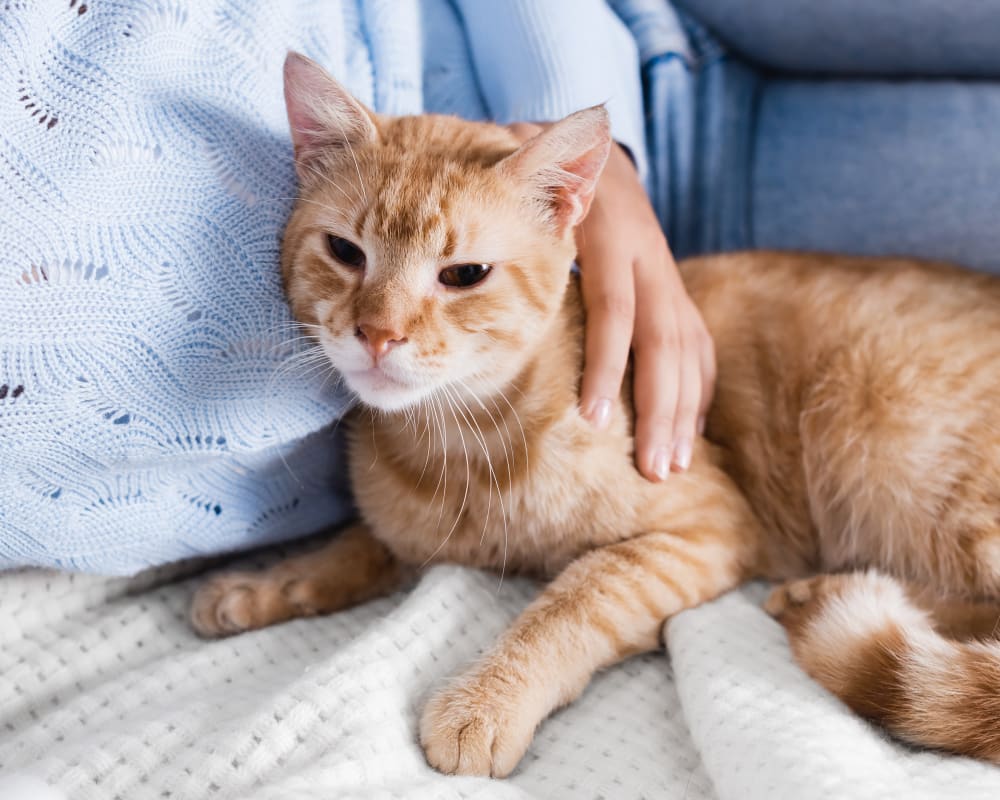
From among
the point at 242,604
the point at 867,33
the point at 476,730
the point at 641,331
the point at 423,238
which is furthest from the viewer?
the point at 867,33

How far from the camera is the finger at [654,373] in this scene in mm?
1277

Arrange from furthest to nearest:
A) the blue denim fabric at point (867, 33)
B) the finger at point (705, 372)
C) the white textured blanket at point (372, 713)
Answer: the blue denim fabric at point (867, 33) → the finger at point (705, 372) → the white textured blanket at point (372, 713)

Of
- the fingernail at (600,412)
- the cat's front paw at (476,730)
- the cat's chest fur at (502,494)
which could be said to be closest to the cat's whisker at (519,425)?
the cat's chest fur at (502,494)

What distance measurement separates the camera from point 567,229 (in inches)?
46.6

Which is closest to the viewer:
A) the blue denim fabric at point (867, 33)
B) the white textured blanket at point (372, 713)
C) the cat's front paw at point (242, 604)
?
the white textured blanket at point (372, 713)

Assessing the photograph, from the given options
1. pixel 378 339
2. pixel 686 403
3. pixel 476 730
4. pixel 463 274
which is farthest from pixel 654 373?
pixel 476 730

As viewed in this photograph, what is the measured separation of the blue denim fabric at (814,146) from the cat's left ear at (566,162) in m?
0.73

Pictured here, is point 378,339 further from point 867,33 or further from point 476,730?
point 867,33

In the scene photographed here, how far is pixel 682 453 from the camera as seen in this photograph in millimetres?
1299

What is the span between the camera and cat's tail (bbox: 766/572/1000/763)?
3.15ft

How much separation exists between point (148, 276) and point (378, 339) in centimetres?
30

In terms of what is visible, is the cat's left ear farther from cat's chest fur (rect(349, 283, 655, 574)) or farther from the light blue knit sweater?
the light blue knit sweater

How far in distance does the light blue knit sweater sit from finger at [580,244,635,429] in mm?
394

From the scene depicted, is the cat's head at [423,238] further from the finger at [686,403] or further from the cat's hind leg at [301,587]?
the cat's hind leg at [301,587]
